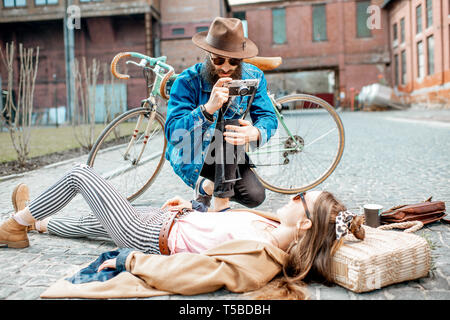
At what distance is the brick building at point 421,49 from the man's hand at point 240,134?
23123 mm

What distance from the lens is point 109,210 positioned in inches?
106

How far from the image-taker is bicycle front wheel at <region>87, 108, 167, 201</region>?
13.7ft

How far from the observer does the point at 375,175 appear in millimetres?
5770

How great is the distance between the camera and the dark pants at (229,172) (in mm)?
3436

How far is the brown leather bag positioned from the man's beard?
1.58 m

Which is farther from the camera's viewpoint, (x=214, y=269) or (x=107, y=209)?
(x=107, y=209)

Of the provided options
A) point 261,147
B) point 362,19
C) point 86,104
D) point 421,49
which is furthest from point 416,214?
point 362,19

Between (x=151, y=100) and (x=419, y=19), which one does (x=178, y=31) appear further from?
(x=151, y=100)

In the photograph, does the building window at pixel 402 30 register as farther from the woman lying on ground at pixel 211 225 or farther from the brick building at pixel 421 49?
the woman lying on ground at pixel 211 225

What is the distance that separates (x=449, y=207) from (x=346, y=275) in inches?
86.4

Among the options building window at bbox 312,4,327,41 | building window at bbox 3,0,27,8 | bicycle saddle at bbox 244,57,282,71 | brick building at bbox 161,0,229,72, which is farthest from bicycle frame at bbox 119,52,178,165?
building window at bbox 312,4,327,41

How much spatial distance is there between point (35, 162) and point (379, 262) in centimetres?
692

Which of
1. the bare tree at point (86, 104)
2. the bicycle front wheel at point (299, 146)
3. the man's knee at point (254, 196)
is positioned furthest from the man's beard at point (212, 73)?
the bare tree at point (86, 104)

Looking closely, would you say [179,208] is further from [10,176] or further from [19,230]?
[10,176]
